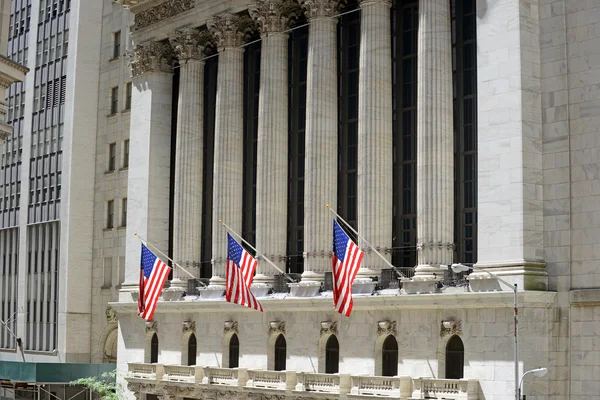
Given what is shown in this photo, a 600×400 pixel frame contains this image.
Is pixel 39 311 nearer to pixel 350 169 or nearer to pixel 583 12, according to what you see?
pixel 350 169

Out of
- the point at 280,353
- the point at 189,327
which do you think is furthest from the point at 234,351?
the point at 280,353

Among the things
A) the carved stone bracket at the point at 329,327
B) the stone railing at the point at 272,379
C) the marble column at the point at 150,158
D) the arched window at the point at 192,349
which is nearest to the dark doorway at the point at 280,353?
the stone railing at the point at 272,379

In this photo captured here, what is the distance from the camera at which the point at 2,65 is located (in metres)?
29.3

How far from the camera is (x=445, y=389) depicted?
43.2 metres

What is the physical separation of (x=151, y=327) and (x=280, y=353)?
1164 cm

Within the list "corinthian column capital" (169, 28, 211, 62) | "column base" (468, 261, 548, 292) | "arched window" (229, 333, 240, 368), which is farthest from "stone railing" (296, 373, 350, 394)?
"corinthian column capital" (169, 28, 211, 62)

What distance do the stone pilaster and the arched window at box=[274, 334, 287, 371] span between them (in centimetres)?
863

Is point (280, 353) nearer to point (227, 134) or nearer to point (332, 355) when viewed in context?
point (332, 355)

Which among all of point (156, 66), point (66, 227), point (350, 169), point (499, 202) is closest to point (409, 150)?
point (350, 169)

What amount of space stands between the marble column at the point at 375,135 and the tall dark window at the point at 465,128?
132 inches

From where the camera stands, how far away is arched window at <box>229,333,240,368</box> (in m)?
56.0

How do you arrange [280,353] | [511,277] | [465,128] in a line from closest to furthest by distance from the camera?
[511,277]
[465,128]
[280,353]

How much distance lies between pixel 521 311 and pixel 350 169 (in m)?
13.9

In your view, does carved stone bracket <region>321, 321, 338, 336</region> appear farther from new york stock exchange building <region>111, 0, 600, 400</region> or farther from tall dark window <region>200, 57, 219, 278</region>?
tall dark window <region>200, 57, 219, 278</region>
